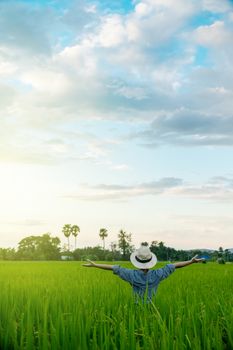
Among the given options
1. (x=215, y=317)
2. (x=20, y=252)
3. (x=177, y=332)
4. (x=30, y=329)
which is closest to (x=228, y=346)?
(x=177, y=332)

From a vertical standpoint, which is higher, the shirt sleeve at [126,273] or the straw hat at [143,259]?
the straw hat at [143,259]

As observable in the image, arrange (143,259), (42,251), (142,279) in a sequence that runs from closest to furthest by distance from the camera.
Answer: (142,279), (143,259), (42,251)

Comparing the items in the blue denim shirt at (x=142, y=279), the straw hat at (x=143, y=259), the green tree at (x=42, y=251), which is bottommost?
the blue denim shirt at (x=142, y=279)

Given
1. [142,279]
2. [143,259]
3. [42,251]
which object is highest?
[42,251]

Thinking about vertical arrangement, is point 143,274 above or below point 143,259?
below

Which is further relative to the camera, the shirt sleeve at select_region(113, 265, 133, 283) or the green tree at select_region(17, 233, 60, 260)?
the green tree at select_region(17, 233, 60, 260)

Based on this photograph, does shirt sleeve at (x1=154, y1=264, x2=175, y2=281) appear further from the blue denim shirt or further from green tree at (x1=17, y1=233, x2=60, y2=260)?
green tree at (x1=17, y1=233, x2=60, y2=260)

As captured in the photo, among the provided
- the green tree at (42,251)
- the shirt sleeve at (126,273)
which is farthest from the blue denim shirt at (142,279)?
the green tree at (42,251)

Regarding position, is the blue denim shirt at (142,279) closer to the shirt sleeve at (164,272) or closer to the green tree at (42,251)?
the shirt sleeve at (164,272)

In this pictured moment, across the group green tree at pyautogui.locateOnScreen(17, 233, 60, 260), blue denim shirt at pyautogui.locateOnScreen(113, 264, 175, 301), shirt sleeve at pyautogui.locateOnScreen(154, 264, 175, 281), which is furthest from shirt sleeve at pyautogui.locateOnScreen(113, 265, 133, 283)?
green tree at pyautogui.locateOnScreen(17, 233, 60, 260)

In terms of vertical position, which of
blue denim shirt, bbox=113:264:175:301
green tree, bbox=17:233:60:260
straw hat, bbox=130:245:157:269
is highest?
green tree, bbox=17:233:60:260

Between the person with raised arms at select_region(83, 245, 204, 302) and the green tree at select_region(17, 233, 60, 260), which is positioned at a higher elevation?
the green tree at select_region(17, 233, 60, 260)

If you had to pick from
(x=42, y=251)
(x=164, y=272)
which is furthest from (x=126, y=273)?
(x=42, y=251)

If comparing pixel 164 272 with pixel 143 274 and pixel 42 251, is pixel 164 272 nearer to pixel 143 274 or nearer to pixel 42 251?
pixel 143 274
